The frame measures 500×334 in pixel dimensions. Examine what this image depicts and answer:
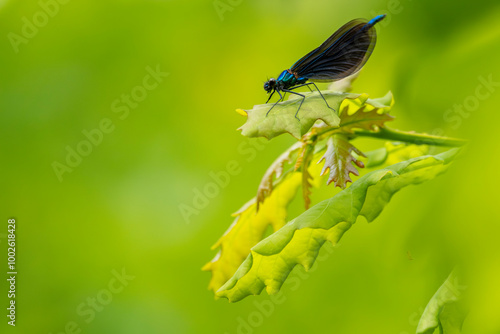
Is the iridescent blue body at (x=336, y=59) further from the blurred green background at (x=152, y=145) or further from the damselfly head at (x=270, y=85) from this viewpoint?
the blurred green background at (x=152, y=145)

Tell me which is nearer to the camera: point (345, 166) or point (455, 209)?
point (455, 209)

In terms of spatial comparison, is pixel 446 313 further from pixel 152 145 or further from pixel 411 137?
pixel 152 145

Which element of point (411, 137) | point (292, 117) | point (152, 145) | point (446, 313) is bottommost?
point (446, 313)

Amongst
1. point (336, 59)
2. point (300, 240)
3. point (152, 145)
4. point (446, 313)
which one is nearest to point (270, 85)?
point (336, 59)

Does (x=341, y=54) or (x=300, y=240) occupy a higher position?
(x=341, y=54)

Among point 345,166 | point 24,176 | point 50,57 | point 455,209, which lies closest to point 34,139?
point 24,176

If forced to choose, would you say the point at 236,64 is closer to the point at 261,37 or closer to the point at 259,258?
the point at 261,37
